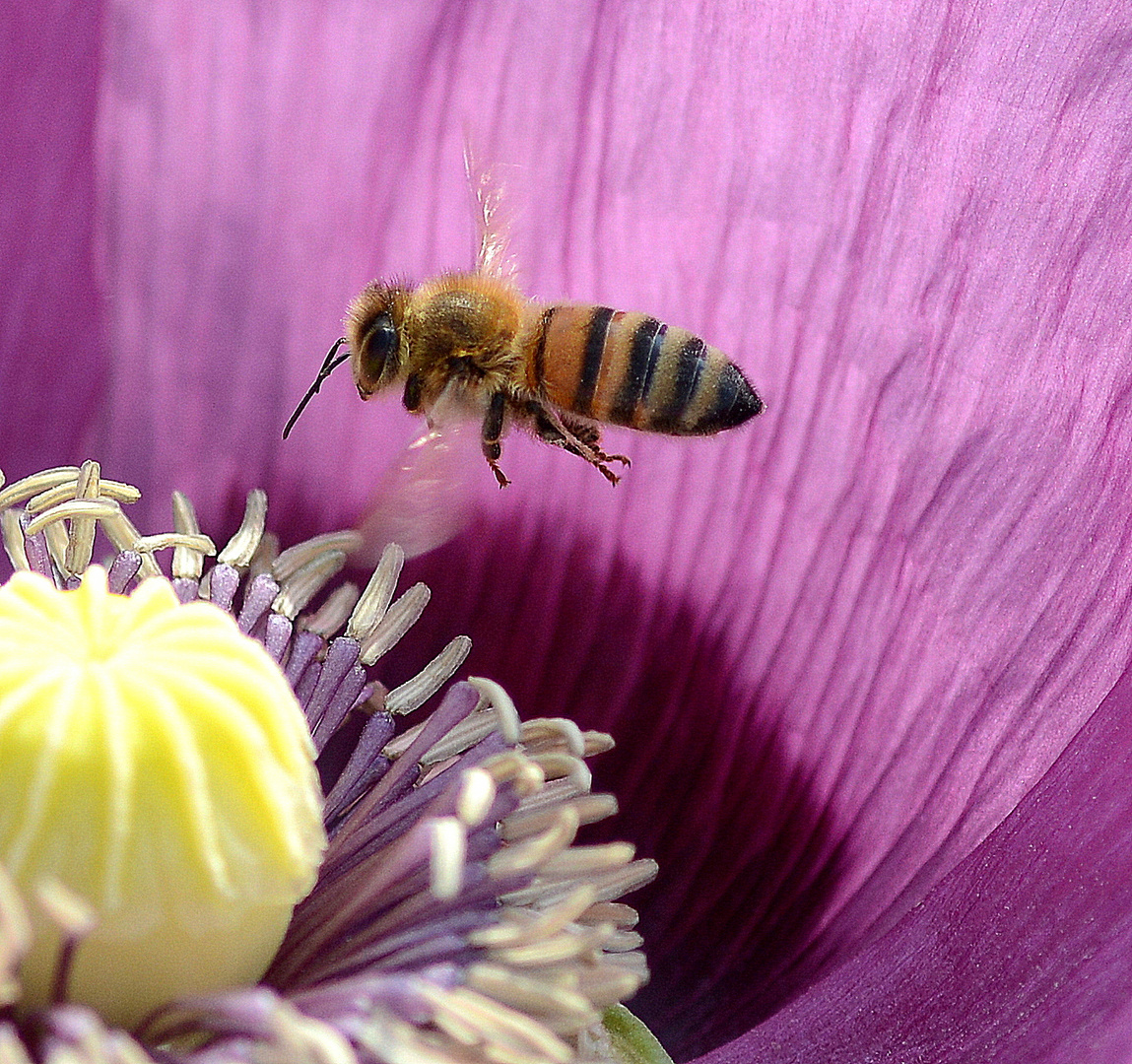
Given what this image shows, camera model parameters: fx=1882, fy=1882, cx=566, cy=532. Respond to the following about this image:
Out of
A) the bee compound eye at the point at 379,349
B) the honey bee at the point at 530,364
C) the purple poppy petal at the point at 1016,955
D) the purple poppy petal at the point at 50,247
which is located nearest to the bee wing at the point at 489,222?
the honey bee at the point at 530,364

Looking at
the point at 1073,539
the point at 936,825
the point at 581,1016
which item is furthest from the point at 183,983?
the point at 1073,539

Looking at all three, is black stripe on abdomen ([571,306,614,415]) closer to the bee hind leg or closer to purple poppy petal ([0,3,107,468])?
the bee hind leg

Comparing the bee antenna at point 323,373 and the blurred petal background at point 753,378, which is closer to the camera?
the blurred petal background at point 753,378

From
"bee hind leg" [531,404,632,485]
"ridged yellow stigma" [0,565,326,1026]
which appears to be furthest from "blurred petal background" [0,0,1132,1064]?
"ridged yellow stigma" [0,565,326,1026]

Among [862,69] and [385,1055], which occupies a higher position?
[862,69]

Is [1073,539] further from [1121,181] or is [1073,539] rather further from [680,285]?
[680,285]

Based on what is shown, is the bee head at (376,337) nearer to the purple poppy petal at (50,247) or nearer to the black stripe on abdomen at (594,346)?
the black stripe on abdomen at (594,346)

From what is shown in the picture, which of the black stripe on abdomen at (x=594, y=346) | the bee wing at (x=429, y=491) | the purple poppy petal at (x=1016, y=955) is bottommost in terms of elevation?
the purple poppy petal at (x=1016, y=955)
